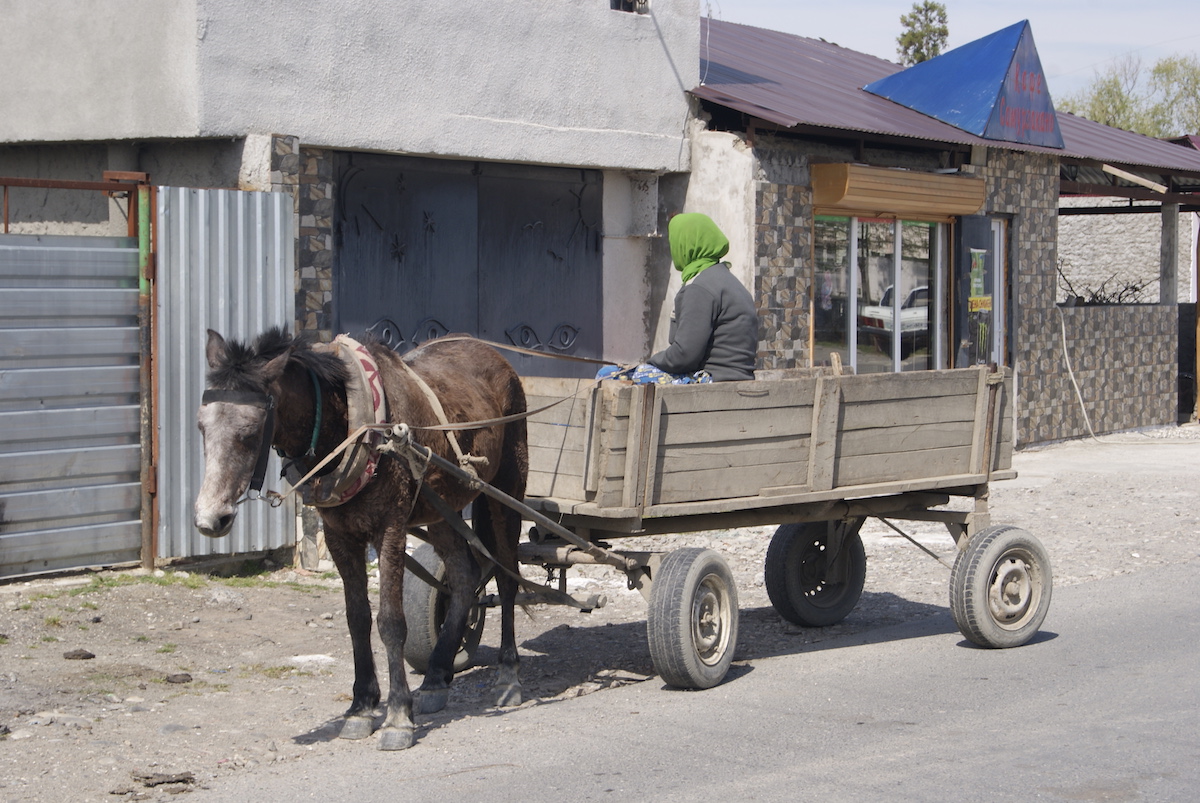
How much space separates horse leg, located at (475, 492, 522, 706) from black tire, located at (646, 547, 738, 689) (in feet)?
2.30

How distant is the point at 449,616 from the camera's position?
6.28 m

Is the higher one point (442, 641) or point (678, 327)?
point (678, 327)

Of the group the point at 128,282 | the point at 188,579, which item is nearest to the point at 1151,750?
the point at 188,579

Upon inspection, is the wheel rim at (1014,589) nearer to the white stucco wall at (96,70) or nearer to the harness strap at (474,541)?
the harness strap at (474,541)

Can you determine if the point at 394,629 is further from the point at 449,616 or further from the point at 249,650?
the point at 249,650

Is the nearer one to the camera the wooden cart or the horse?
the horse

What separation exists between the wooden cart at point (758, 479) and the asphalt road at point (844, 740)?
35cm

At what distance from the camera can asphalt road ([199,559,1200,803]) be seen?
4.90m

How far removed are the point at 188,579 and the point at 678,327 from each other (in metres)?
3.98

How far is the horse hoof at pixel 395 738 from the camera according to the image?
215 inches

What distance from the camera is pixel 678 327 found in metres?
7.02

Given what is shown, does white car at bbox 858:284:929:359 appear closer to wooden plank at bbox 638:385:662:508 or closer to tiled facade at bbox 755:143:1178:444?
tiled facade at bbox 755:143:1178:444

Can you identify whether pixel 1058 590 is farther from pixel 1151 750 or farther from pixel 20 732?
pixel 20 732

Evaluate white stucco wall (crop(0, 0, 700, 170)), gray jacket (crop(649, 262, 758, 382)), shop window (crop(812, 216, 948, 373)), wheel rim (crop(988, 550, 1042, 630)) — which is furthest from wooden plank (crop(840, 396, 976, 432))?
shop window (crop(812, 216, 948, 373))
